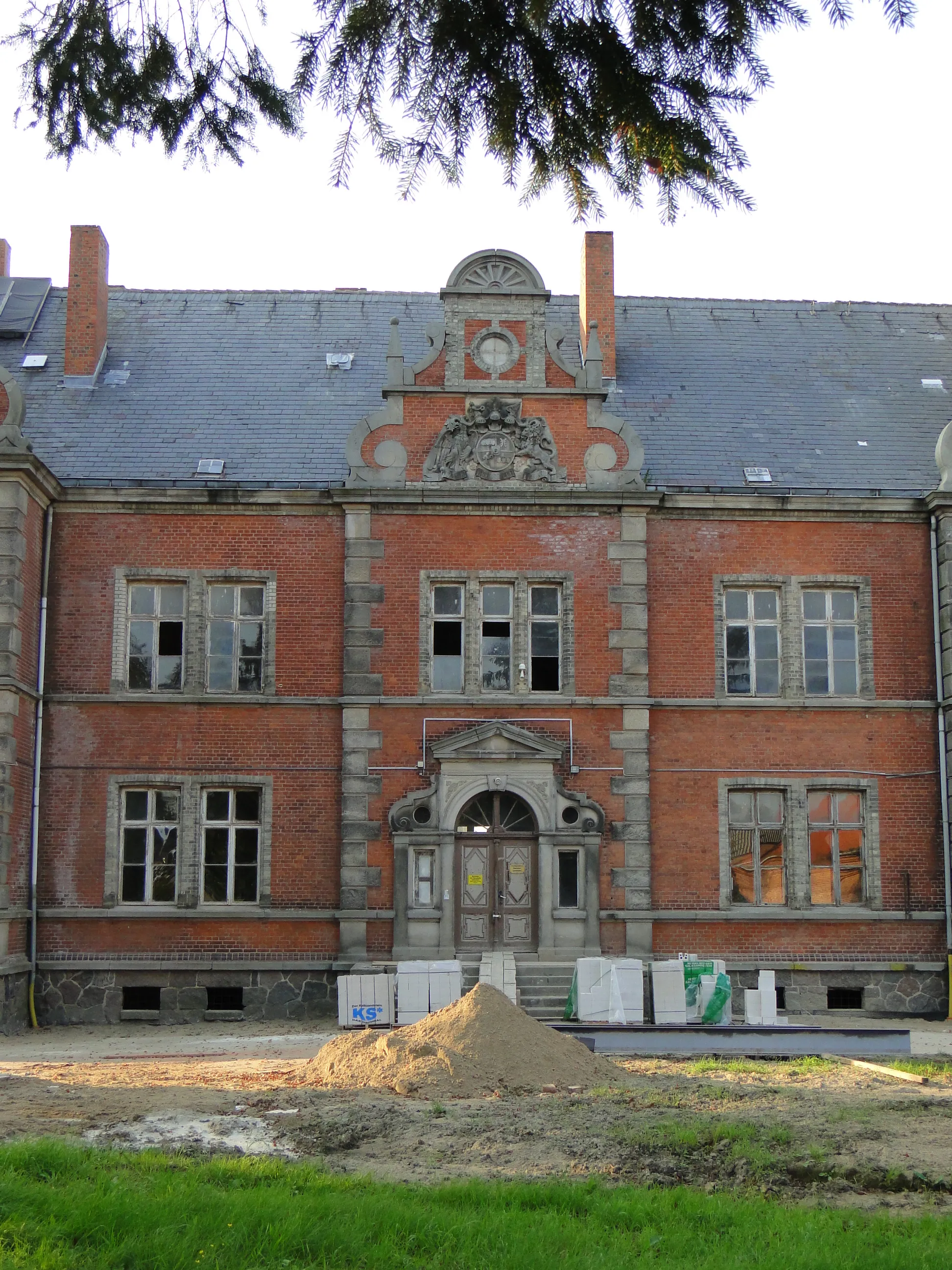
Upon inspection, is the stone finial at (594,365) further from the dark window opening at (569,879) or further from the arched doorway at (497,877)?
the dark window opening at (569,879)

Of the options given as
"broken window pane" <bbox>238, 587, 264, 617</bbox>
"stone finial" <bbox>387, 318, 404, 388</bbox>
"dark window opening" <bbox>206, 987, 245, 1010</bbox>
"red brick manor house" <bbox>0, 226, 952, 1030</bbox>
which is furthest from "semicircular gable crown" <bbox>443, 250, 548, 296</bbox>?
"dark window opening" <bbox>206, 987, 245, 1010</bbox>

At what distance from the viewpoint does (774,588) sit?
2209 centimetres

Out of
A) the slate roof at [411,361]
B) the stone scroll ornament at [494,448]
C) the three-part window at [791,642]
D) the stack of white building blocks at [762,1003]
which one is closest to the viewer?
the stack of white building blocks at [762,1003]

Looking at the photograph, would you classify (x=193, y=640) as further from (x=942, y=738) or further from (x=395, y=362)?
(x=942, y=738)

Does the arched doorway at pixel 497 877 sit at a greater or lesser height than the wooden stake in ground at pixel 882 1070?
greater

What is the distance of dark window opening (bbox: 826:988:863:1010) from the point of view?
69.0 feet

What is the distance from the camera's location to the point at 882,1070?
14648mm

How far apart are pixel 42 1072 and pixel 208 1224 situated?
740cm

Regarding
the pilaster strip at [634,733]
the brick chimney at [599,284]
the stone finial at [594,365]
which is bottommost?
the pilaster strip at [634,733]

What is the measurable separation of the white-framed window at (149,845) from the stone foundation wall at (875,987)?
8.37 metres

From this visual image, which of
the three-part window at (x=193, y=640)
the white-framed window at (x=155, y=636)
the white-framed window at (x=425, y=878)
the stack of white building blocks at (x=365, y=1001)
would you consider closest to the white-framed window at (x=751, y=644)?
the white-framed window at (x=425, y=878)

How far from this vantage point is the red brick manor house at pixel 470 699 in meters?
20.8

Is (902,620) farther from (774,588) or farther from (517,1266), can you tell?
(517,1266)

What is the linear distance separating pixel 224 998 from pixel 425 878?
3.37 meters
